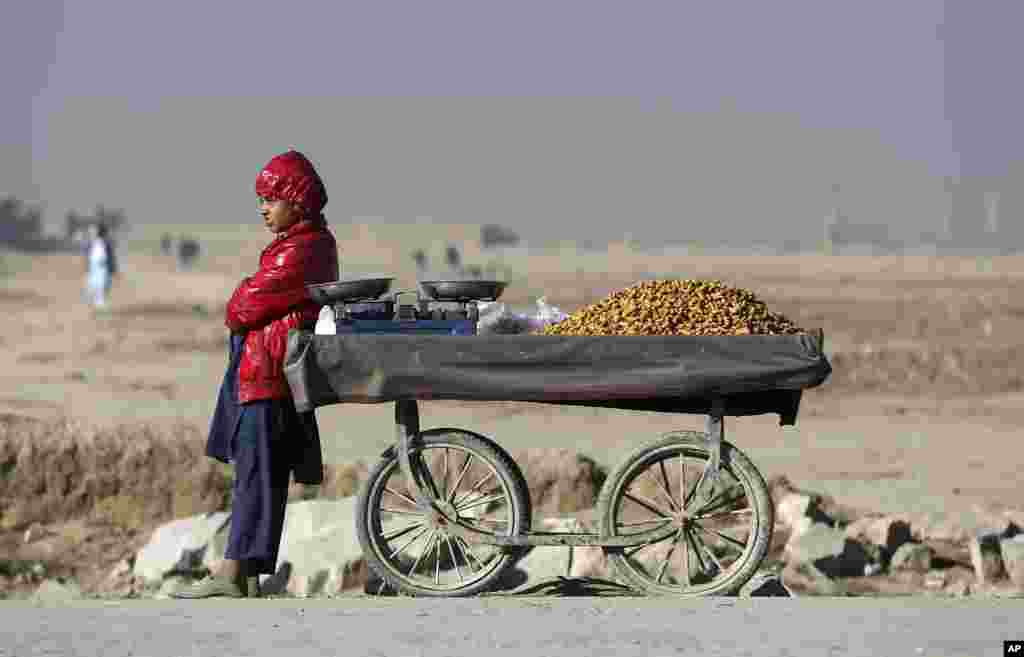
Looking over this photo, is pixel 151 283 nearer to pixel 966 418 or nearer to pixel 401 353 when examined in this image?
pixel 966 418

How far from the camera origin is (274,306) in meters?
7.22

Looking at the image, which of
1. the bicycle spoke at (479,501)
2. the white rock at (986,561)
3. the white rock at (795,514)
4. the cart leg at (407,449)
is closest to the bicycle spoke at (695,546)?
the bicycle spoke at (479,501)

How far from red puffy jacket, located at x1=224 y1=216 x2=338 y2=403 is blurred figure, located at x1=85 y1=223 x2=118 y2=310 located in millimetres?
24102

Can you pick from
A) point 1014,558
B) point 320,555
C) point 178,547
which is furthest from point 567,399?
point 178,547

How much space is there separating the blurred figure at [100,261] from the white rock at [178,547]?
20107mm

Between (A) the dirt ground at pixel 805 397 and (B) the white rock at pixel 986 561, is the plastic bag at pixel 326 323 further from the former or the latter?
(A) the dirt ground at pixel 805 397

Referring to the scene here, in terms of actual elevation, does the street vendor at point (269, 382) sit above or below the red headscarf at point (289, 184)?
below

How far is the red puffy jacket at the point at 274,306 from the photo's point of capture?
7.21 meters

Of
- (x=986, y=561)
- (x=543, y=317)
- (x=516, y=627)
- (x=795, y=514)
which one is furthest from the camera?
(x=795, y=514)

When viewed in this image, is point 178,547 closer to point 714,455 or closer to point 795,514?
point 795,514

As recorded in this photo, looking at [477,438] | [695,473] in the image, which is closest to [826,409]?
[695,473]

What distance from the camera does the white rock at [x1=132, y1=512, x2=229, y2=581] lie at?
35.8 ft

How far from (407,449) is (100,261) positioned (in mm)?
26783

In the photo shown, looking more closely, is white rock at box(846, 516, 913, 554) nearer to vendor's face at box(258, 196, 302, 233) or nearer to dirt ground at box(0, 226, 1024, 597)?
dirt ground at box(0, 226, 1024, 597)
